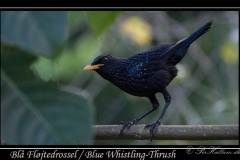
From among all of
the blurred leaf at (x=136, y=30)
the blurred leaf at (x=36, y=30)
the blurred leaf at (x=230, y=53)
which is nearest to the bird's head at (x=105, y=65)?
the blurred leaf at (x=36, y=30)

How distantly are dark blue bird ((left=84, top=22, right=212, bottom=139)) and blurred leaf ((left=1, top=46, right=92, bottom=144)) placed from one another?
42 cm

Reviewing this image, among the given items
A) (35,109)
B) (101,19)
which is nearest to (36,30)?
(35,109)

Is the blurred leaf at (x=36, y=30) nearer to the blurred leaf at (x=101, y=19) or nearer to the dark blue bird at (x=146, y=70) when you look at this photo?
the dark blue bird at (x=146, y=70)

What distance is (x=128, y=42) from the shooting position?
761 cm

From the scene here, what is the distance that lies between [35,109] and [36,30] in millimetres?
292

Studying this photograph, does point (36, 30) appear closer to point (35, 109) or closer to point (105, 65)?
point (35, 109)

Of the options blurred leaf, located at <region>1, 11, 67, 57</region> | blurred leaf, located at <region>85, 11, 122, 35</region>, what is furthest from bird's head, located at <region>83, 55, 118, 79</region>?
blurred leaf, located at <region>1, 11, 67, 57</region>

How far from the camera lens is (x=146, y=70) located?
2572 mm

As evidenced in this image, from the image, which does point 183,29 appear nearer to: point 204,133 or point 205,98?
point 205,98

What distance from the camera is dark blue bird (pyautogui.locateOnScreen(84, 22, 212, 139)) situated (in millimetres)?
2324

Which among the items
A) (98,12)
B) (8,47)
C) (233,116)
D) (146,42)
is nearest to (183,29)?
(146,42)

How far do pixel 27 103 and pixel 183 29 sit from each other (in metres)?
6.06

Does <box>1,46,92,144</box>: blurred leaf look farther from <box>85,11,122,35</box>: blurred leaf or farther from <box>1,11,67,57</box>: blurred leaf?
<box>85,11,122,35</box>: blurred leaf

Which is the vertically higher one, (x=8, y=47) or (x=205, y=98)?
(x=8, y=47)
